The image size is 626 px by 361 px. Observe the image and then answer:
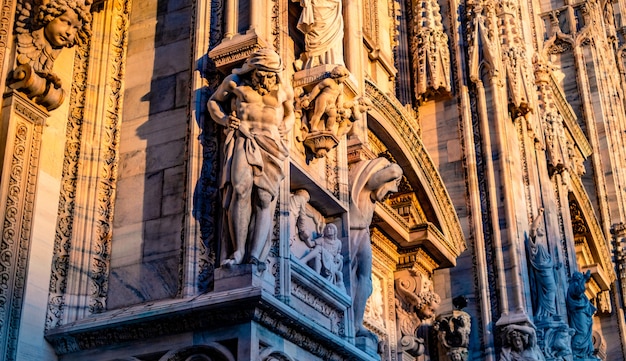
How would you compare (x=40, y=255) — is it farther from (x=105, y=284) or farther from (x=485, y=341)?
(x=485, y=341)

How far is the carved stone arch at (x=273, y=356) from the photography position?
30.2ft

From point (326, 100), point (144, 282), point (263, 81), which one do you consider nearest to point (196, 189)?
point (144, 282)

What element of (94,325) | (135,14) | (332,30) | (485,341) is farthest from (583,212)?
(94,325)

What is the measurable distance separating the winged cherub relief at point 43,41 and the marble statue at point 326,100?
9.29ft

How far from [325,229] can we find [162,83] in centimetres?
257

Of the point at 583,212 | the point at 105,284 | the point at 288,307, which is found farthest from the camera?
the point at 583,212

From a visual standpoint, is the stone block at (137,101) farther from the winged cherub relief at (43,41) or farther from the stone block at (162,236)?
the stone block at (162,236)

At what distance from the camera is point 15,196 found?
9852mm

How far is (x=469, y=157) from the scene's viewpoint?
733 inches

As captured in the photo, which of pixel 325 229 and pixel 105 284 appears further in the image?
pixel 325 229

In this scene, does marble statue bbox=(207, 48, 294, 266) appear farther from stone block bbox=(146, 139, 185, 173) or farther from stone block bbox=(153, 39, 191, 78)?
stone block bbox=(153, 39, 191, 78)

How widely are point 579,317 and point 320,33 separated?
32.9 ft

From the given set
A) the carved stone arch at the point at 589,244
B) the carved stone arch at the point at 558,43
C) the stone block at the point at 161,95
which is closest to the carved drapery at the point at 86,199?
the stone block at the point at 161,95

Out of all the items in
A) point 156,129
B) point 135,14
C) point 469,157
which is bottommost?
point 156,129
